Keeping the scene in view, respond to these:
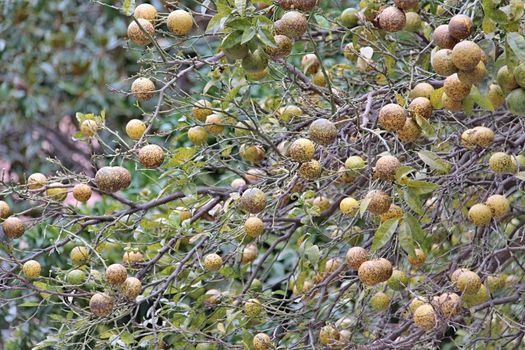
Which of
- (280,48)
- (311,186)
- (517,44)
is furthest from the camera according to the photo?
(311,186)

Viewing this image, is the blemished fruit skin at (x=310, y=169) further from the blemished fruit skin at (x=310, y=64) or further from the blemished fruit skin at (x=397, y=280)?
the blemished fruit skin at (x=310, y=64)

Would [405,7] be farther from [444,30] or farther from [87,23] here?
[87,23]

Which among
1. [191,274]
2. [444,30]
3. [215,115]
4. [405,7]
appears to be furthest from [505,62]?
[191,274]

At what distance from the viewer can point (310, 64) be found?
2211 millimetres

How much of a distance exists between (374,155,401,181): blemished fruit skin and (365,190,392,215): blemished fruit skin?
4cm

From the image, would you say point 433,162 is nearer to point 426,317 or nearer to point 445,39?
point 445,39

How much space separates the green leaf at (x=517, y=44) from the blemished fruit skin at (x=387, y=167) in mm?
242

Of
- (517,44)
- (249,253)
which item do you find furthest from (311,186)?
(517,44)

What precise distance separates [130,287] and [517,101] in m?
0.80

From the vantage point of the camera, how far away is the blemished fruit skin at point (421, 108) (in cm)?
154

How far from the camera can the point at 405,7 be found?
1.60m

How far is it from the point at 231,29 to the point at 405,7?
338 mm

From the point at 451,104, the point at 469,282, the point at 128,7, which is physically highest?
the point at 128,7

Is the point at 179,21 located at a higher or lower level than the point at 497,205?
higher
